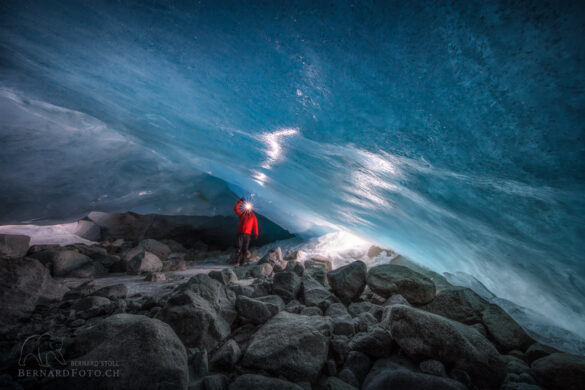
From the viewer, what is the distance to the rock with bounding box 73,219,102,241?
6979 mm

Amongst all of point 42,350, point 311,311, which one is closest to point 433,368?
point 311,311

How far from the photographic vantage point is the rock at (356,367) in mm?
1427

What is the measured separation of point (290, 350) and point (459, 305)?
7.94 ft

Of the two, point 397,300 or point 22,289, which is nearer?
point 22,289

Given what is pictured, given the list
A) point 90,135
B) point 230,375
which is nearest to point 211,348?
point 230,375

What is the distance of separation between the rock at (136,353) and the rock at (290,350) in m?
0.48

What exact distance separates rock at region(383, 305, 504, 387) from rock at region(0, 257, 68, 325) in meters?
3.33

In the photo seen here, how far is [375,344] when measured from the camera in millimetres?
1615

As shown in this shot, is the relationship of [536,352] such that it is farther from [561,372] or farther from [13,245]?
[13,245]

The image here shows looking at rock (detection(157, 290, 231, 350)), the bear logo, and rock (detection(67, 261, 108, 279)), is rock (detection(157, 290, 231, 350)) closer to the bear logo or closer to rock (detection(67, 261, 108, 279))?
the bear logo

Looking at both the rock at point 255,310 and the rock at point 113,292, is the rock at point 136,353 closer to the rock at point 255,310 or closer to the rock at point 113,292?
the rock at point 255,310

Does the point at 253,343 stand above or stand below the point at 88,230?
above

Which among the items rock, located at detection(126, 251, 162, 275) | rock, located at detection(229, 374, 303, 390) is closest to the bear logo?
rock, located at detection(229, 374, 303, 390)

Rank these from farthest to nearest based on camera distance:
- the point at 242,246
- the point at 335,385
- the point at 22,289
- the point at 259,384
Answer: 1. the point at 242,246
2. the point at 22,289
3. the point at 335,385
4. the point at 259,384
